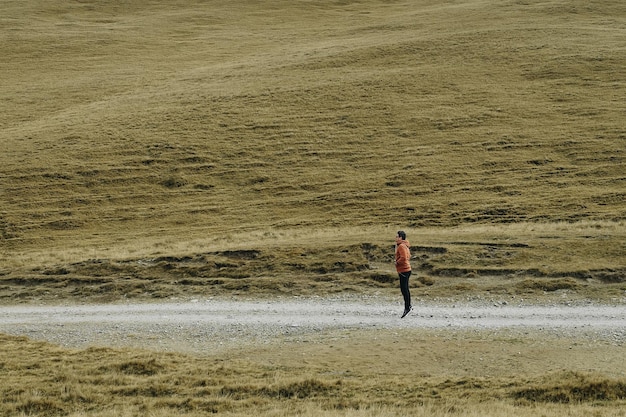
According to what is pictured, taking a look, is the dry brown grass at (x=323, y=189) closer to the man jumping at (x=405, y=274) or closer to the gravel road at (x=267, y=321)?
the gravel road at (x=267, y=321)

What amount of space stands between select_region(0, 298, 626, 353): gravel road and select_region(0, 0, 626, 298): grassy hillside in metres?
1.99

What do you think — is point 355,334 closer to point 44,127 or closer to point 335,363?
point 335,363

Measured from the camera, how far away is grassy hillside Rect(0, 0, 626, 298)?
78.9 feet

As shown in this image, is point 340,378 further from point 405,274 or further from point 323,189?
point 323,189

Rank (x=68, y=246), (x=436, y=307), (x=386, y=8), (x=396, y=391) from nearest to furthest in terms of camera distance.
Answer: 1. (x=396, y=391)
2. (x=436, y=307)
3. (x=68, y=246)
4. (x=386, y=8)

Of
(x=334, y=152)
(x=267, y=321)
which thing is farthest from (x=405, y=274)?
(x=334, y=152)

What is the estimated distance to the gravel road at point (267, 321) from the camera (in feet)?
53.8

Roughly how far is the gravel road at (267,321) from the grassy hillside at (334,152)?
199cm

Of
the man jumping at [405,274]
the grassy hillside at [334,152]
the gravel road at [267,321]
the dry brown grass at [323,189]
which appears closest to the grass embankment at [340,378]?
the dry brown grass at [323,189]

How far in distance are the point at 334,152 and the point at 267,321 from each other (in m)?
21.8

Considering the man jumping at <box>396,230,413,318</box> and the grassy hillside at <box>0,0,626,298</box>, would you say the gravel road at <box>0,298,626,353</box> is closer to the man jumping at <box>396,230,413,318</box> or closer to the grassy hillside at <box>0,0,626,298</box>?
the man jumping at <box>396,230,413,318</box>

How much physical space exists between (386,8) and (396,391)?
261 feet

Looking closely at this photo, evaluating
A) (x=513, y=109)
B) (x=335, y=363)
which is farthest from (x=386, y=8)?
(x=335, y=363)

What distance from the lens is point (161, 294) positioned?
21.5 metres
